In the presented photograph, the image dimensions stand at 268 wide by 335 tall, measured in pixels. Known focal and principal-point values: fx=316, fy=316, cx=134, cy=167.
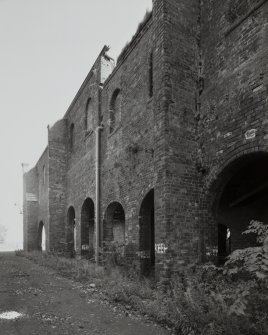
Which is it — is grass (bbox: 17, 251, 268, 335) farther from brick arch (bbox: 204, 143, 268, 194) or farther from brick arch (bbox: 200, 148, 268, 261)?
A: brick arch (bbox: 204, 143, 268, 194)

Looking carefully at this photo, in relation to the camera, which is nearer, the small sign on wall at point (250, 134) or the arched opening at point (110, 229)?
the small sign on wall at point (250, 134)

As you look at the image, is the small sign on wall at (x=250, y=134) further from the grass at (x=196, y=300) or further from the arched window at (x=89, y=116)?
the arched window at (x=89, y=116)

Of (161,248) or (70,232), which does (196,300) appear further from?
(70,232)

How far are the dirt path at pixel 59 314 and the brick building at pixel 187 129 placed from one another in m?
1.79

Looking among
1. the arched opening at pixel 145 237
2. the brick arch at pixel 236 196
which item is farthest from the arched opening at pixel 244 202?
the arched opening at pixel 145 237

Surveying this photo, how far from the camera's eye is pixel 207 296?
570cm

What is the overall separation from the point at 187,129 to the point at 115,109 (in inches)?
182

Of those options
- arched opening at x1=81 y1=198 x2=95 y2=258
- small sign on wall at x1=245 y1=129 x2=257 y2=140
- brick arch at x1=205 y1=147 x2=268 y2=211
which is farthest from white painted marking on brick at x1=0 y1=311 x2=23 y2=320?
arched opening at x1=81 y1=198 x2=95 y2=258

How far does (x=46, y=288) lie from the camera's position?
28.5ft

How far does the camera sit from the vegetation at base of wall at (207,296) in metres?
4.17

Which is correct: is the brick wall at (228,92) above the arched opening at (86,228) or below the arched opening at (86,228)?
above

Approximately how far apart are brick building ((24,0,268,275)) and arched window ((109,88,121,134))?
0.04 m

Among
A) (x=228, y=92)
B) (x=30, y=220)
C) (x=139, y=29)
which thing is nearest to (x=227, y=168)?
(x=228, y=92)

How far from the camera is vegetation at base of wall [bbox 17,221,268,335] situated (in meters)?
4.17
